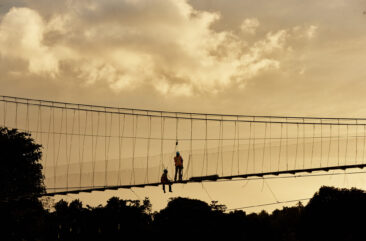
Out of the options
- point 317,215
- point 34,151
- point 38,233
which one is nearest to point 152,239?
point 38,233

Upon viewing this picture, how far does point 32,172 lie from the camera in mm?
96250

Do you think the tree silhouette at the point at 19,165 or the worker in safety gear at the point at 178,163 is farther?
the tree silhouette at the point at 19,165

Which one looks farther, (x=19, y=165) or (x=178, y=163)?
(x=19, y=165)

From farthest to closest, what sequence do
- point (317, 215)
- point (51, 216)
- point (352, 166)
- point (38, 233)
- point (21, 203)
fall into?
point (317, 215)
point (51, 216)
point (21, 203)
point (38, 233)
point (352, 166)

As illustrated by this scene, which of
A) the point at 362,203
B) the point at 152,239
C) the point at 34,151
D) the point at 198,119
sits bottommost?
the point at 152,239

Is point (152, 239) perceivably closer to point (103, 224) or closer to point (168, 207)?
point (103, 224)

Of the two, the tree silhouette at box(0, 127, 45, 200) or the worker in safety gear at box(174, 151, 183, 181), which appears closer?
the worker in safety gear at box(174, 151, 183, 181)

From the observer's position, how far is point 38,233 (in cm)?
8700

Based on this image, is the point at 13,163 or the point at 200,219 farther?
the point at 200,219

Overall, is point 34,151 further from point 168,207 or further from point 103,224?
point 168,207

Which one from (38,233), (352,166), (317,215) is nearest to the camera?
(352,166)

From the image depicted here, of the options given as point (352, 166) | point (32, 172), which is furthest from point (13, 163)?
point (352, 166)

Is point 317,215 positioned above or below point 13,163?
below

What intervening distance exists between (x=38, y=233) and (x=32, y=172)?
13.0 meters
